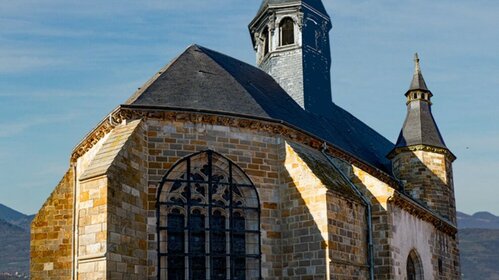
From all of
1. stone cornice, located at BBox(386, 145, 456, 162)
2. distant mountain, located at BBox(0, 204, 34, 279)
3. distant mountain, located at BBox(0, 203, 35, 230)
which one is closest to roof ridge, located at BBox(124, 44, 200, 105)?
stone cornice, located at BBox(386, 145, 456, 162)

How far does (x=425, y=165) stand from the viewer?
2419 cm

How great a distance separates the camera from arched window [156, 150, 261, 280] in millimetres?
15297

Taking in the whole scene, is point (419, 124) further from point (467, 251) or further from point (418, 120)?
point (467, 251)

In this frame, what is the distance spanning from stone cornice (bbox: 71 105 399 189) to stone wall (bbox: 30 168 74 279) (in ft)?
3.76

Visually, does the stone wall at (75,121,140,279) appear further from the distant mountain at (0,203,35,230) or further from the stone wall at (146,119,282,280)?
the distant mountain at (0,203,35,230)

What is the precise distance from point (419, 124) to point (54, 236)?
496 inches

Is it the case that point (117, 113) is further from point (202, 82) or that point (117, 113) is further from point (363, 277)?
point (363, 277)

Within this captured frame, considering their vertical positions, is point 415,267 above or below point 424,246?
below

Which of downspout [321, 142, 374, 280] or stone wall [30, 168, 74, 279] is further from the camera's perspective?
stone wall [30, 168, 74, 279]

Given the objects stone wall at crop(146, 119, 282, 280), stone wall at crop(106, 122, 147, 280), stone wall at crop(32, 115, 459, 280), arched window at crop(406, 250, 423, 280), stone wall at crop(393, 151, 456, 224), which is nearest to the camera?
stone wall at crop(106, 122, 147, 280)

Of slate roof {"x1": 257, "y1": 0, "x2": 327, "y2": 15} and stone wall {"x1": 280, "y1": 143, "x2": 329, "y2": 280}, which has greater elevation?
slate roof {"x1": 257, "y1": 0, "x2": 327, "y2": 15}

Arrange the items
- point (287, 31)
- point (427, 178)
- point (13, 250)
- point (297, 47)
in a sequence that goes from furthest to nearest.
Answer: point (13, 250) → point (287, 31) → point (427, 178) → point (297, 47)

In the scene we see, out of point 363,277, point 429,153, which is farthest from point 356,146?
point 363,277

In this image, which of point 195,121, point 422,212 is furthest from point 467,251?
point 195,121
